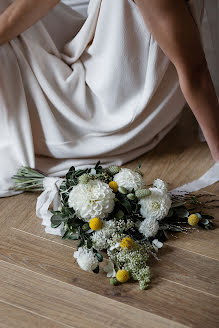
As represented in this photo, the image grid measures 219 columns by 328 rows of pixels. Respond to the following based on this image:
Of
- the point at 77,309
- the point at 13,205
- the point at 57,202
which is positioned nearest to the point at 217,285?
the point at 77,309

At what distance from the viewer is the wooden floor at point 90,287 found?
1.32 metres

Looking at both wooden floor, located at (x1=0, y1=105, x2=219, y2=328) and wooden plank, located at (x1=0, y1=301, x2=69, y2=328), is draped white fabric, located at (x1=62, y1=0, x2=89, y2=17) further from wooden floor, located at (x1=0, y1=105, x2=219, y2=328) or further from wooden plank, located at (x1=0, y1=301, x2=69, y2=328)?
wooden plank, located at (x1=0, y1=301, x2=69, y2=328)

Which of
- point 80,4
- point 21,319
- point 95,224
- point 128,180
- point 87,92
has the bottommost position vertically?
point 21,319

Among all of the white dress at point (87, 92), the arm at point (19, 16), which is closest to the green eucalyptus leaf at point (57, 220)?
the white dress at point (87, 92)

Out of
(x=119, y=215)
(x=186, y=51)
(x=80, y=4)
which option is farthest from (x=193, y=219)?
(x=80, y=4)

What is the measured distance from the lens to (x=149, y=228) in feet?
5.01

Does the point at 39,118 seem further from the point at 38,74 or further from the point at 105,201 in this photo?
the point at 105,201

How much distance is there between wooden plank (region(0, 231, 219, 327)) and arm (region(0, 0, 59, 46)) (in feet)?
2.56

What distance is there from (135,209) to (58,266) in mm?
290

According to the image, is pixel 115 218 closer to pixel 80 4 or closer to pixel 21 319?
pixel 21 319

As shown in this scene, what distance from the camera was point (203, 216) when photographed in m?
1.63

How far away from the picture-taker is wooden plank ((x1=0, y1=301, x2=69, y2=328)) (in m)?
1.31

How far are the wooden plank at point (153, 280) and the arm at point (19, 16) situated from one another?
2.56ft

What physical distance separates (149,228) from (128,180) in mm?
171
